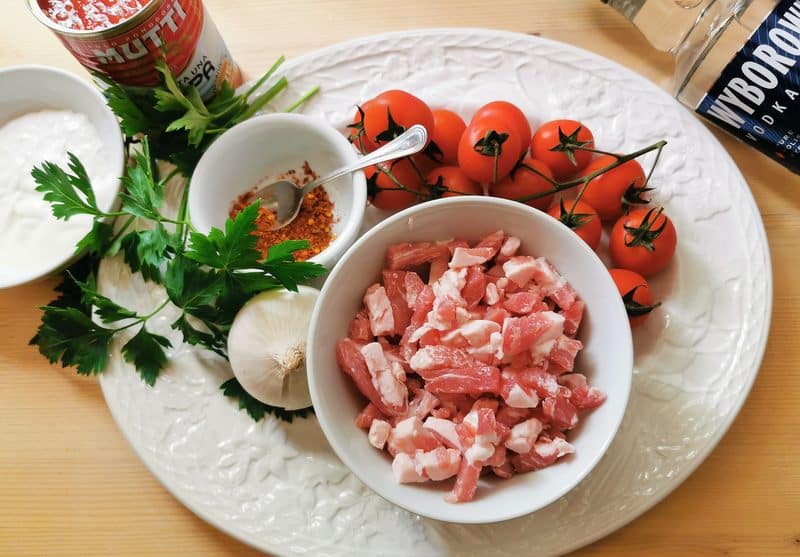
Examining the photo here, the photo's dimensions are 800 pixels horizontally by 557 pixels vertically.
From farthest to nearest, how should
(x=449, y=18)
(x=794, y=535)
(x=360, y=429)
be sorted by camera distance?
(x=449, y=18), (x=794, y=535), (x=360, y=429)

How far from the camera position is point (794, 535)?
112cm

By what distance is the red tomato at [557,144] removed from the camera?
1171mm

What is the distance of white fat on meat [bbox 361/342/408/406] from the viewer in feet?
3.14

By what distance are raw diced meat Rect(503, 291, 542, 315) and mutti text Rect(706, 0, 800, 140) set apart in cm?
60

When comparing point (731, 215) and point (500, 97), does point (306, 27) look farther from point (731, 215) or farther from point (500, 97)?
point (731, 215)

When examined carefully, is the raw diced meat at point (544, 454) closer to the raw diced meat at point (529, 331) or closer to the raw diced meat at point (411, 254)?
the raw diced meat at point (529, 331)

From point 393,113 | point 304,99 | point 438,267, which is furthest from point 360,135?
point 438,267

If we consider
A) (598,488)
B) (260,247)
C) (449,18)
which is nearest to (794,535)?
(598,488)

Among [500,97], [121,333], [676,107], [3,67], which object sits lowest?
[121,333]

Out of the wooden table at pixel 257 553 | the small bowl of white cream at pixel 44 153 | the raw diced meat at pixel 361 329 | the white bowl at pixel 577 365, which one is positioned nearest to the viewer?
the white bowl at pixel 577 365

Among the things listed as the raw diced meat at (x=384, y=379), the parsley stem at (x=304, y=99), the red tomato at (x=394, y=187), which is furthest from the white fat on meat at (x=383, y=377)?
the parsley stem at (x=304, y=99)

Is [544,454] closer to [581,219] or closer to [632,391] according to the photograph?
[632,391]

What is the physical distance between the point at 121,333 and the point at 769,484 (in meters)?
1.26

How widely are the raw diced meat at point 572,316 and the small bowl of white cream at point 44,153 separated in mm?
895
